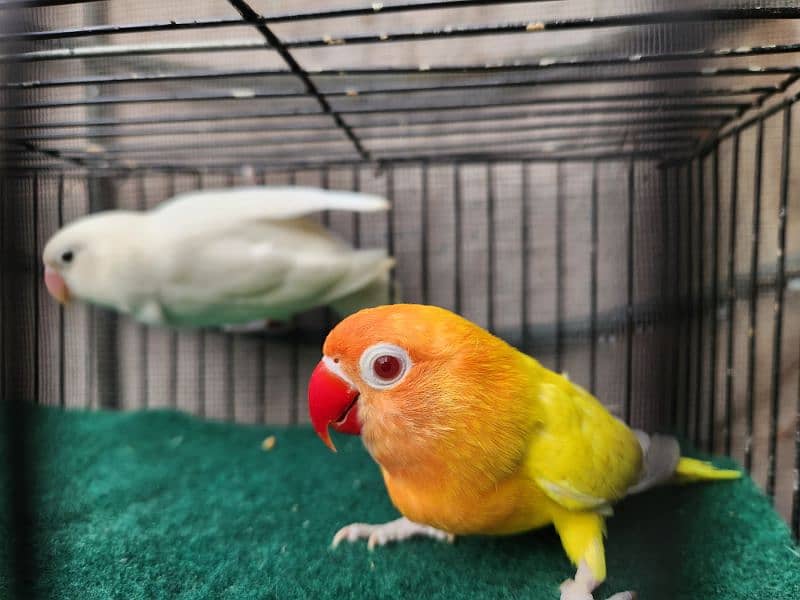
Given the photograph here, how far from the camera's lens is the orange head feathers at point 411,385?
0.46 meters

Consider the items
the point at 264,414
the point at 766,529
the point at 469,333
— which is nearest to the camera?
the point at 469,333

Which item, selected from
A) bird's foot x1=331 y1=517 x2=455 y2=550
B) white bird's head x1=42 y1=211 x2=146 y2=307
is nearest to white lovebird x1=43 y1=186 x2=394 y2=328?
white bird's head x1=42 y1=211 x2=146 y2=307

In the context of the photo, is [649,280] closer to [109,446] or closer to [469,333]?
[469,333]

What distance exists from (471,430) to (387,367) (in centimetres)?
10

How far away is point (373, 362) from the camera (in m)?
0.46

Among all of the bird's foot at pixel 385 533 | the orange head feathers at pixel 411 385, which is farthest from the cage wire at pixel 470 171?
the bird's foot at pixel 385 533

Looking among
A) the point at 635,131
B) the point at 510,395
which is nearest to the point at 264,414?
the point at 510,395

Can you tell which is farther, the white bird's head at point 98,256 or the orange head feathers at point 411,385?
the white bird's head at point 98,256

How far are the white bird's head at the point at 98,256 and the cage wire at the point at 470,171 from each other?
1.8 inches

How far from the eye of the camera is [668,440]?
0.56 meters

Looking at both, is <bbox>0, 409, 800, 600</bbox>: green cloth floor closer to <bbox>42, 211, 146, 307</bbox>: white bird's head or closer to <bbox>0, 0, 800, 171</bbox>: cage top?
<bbox>42, 211, 146, 307</bbox>: white bird's head

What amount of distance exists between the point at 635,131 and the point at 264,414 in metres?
0.97

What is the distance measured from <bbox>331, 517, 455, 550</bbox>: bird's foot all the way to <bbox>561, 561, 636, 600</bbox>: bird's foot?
0.17 metres

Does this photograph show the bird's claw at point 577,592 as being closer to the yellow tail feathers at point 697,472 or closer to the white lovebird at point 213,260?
the yellow tail feathers at point 697,472
